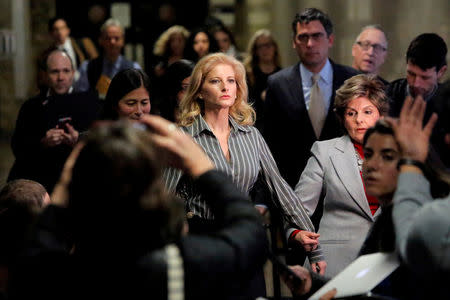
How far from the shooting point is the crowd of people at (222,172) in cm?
204

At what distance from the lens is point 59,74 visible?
621 centimetres

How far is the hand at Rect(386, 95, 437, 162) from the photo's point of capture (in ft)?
7.55

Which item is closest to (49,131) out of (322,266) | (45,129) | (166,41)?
(45,129)

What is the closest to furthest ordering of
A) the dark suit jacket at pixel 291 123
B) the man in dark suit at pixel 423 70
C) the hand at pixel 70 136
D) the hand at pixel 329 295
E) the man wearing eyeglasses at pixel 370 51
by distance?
the hand at pixel 329 295, the man in dark suit at pixel 423 70, the hand at pixel 70 136, the dark suit jacket at pixel 291 123, the man wearing eyeglasses at pixel 370 51

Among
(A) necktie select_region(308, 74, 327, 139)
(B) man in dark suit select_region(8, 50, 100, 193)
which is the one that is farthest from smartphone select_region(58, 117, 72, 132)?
(A) necktie select_region(308, 74, 327, 139)

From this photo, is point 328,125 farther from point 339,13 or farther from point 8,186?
point 339,13

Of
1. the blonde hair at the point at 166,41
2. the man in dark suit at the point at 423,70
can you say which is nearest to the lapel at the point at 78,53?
the blonde hair at the point at 166,41

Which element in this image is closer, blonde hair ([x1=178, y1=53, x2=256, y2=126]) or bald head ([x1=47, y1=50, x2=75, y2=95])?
blonde hair ([x1=178, y1=53, x2=256, y2=126])

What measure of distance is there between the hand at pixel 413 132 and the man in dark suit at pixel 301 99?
3.11 m

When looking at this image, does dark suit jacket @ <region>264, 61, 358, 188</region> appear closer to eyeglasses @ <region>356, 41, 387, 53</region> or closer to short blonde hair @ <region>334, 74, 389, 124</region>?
eyeglasses @ <region>356, 41, 387, 53</region>

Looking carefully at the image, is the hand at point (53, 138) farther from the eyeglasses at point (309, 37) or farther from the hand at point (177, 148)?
the hand at point (177, 148)

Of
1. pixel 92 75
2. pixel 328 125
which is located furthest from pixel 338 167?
pixel 92 75

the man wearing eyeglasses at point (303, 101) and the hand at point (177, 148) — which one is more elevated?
the hand at point (177, 148)

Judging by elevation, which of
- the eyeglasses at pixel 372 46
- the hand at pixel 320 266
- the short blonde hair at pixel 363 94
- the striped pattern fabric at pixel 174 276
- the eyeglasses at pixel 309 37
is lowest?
the hand at pixel 320 266
